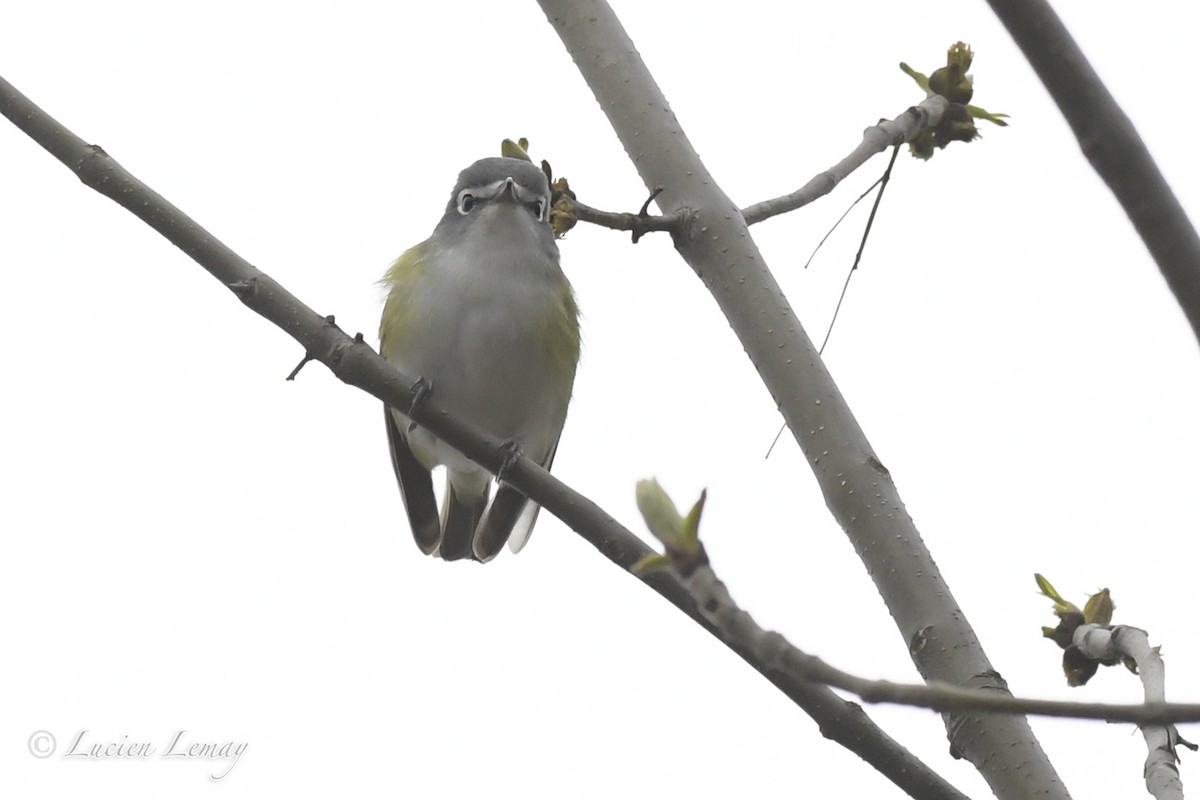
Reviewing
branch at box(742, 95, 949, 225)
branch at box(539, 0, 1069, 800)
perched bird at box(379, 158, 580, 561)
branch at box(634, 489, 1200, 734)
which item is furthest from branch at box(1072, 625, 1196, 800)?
perched bird at box(379, 158, 580, 561)

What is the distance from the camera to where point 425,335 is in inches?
206

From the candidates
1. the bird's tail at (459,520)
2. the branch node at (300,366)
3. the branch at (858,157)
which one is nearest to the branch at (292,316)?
the branch node at (300,366)

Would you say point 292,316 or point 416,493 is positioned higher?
point 416,493

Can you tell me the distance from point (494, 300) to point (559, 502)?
2.09 m

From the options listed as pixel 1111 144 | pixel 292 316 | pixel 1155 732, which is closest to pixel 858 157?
pixel 292 316

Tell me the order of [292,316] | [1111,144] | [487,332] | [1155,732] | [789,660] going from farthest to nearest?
[487,332]
[292,316]
[1155,732]
[789,660]
[1111,144]

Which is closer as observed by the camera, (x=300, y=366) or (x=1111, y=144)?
(x=1111, y=144)

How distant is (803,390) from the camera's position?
3381 mm

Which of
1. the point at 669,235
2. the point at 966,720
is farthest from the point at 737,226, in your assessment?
the point at 966,720

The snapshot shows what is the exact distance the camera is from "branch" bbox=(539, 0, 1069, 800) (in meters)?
2.87

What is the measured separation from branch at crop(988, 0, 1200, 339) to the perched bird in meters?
3.47

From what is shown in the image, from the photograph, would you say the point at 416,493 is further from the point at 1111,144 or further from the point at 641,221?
the point at 1111,144

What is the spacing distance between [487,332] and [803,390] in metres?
2.07

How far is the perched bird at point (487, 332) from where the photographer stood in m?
5.23
